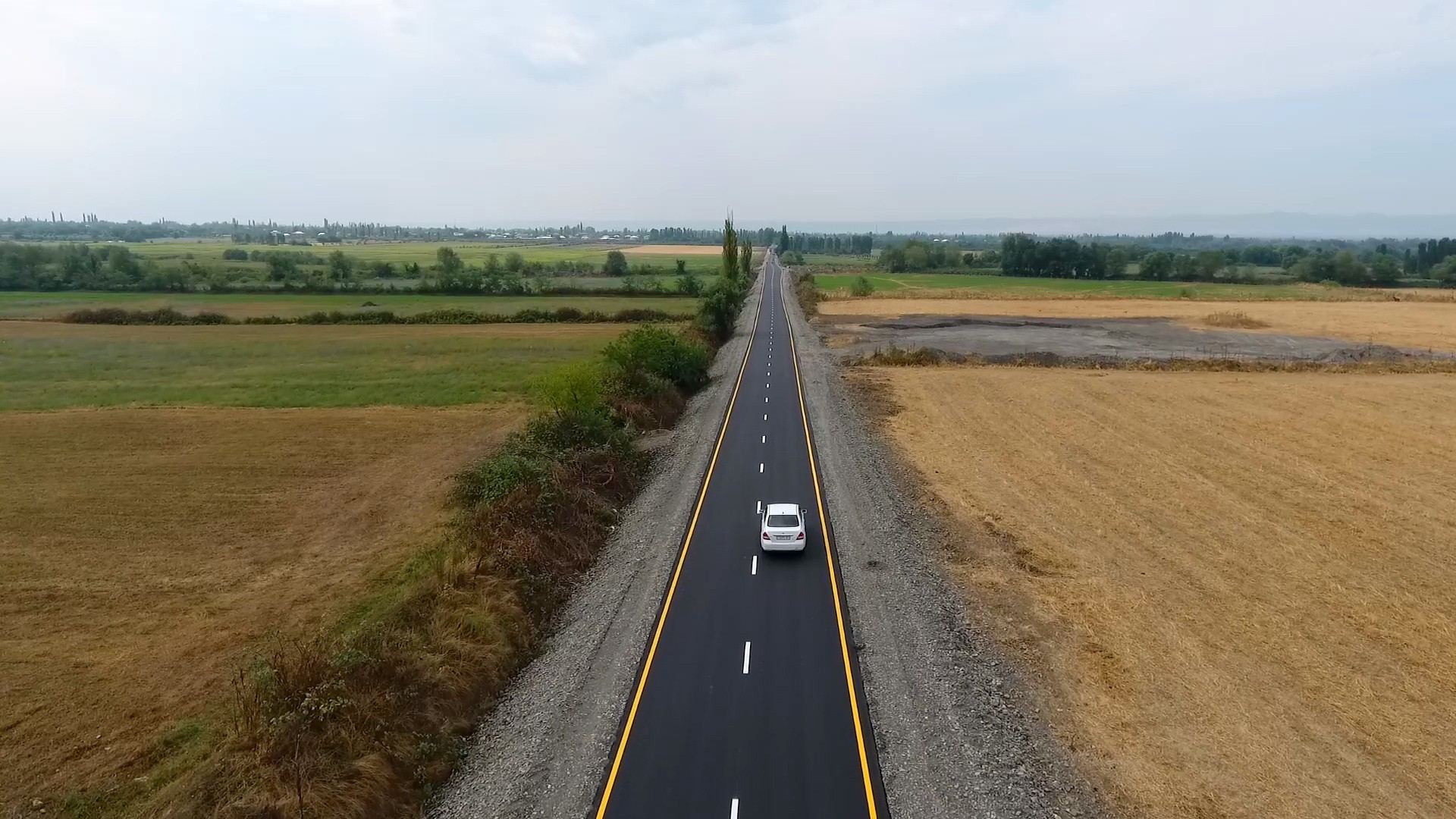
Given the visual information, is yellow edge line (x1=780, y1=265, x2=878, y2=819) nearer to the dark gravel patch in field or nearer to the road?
the road

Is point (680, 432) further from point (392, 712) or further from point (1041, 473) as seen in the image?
point (392, 712)

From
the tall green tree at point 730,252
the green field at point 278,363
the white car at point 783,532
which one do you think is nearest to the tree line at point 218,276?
the tall green tree at point 730,252

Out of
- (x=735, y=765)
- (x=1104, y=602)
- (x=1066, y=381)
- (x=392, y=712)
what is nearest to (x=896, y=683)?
(x=735, y=765)

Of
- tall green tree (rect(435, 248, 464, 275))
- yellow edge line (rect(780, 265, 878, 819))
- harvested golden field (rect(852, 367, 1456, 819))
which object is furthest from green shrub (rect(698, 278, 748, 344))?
tall green tree (rect(435, 248, 464, 275))

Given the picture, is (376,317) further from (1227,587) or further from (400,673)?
(1227,587)

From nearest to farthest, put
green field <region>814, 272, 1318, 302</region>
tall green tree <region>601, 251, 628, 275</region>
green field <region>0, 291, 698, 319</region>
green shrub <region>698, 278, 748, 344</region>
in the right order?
green shrub <region>698, 278, 748, 344</region>, green field <region>0, 291, 698, 319</region>, green field <region>814, 272, 1318, 302</region>, tall green tree <region>601, 251, 628, 275</region>
